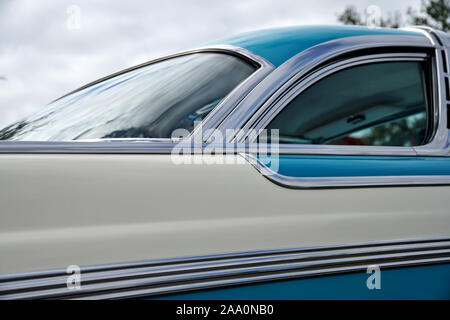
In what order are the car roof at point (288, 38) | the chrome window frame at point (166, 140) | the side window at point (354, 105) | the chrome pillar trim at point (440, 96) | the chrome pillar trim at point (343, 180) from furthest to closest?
1. the side window at point (354, 105)
2. the chrome pillar trim at point (440, 96)
3. the car roof at point (288, 38)
4. the chrome pillar trim at point (343, 180)
5. the chrome window frame at point (166, 140)

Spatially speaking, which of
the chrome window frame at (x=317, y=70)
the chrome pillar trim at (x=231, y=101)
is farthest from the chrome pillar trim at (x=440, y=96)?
the chrome pillar trim at (x=231, y=101)

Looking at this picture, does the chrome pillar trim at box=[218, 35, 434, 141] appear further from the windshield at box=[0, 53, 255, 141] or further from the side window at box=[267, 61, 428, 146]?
the side window at box=[267, 61, 428, 146]

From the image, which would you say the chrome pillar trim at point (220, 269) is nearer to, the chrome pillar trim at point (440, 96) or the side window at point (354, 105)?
the chrome pillar trim at point (440, 96)

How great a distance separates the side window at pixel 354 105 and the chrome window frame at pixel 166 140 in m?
0.73

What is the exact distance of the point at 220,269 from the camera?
1.33 metres

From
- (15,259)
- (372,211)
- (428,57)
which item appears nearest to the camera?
(15,259)

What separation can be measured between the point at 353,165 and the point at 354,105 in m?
1.83

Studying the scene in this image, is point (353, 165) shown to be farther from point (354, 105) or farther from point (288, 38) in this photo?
point (354, 105)

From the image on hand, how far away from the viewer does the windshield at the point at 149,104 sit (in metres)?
1.65

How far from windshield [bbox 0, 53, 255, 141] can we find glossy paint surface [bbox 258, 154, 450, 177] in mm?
336
